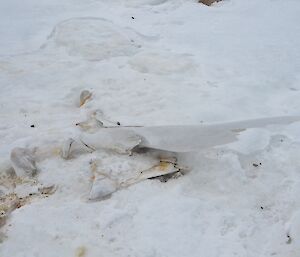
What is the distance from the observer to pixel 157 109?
394 cm

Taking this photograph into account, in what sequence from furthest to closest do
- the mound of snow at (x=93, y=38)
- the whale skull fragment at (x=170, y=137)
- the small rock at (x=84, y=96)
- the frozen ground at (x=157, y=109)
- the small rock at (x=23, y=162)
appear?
the mound of snow at (x=93, y=38) < the small rock at (x=84, y=96) < the whale skull fragment at (x=170, y=137) < the small rock at (x=23, y=162) < the frozen ground at (x=157, y=109)

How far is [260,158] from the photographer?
3252 mm

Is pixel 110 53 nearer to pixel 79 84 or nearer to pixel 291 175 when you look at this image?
pixel 79 84

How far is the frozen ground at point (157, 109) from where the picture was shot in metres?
2.64

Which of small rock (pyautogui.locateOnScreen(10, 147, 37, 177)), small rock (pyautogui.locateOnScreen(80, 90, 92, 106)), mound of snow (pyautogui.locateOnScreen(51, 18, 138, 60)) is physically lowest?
small rock (pyautogui.locateOnScreen(10, 147, 37, 177))

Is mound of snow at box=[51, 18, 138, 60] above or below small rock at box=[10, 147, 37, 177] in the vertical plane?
above

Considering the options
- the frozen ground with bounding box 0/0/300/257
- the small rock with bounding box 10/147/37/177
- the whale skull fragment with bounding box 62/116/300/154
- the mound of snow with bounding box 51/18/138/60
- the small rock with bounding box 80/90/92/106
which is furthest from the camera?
the mound of snow with bounding box 51/18/138/60

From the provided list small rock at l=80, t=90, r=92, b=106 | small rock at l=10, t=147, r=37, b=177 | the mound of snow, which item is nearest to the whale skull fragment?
small rock at l=10, t=147, r=37, b=177

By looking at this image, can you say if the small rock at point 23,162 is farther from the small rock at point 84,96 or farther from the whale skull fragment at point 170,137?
the small rock at point 84,96

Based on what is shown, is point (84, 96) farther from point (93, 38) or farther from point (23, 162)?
point (93, 38)

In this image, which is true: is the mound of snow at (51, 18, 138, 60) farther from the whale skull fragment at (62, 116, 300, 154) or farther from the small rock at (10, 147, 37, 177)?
the small rock at (10, 147, 37, 177)

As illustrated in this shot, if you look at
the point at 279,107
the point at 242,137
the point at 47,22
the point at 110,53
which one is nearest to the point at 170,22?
the point at 110,53

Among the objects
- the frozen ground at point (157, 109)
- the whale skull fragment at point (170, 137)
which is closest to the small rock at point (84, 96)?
the frozen ground at point (157, 109)

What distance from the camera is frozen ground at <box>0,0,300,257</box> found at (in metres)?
2.64
